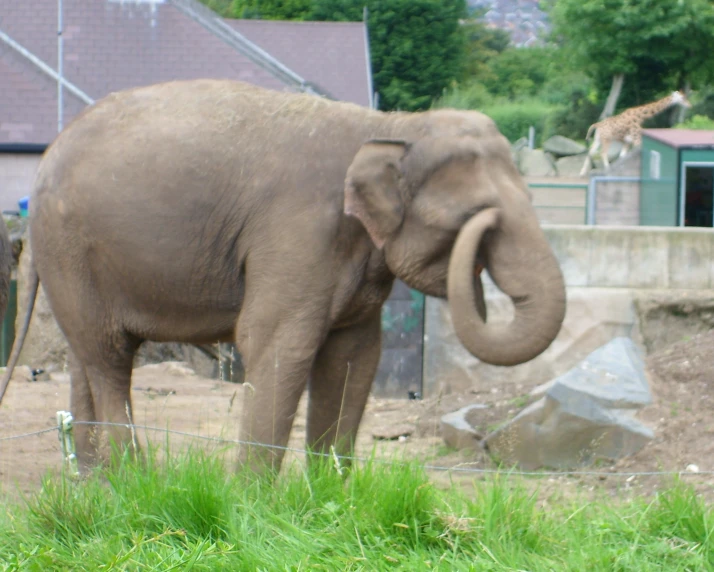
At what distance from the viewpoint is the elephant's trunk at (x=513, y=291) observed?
Result: 511 cm

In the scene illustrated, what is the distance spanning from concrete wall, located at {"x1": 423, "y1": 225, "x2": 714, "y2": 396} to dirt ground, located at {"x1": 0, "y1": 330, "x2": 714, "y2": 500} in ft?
2.15

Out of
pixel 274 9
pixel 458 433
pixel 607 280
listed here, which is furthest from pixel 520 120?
pixel 458 433

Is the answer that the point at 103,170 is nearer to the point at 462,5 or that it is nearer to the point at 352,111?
the point at 352,111

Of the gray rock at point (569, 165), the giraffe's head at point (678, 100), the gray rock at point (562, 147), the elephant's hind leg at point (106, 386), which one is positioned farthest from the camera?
the gray rock at point (562, 147)

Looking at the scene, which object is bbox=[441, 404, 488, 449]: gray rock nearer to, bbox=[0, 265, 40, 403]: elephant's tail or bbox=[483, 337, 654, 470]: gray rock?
bbox=[483, 337, 654, 470]: gray rock

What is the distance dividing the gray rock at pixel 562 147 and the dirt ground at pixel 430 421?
29248mm

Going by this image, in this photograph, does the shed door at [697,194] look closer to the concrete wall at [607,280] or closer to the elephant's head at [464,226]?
the concrete wall at [607,280]

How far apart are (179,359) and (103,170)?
6.85 meters

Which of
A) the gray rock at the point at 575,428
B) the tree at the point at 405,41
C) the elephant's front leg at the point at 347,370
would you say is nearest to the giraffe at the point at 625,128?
the tree at the point at 405,41

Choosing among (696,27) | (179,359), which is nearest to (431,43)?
(696,27)

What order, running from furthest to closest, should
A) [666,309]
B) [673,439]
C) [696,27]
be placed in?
[696,27] → [666,309] → [673,439]

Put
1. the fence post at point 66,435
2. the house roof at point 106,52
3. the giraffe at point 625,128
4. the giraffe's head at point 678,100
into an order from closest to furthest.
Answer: the fence post at point 66,435 < the house roof at point 106,52 < the giraffe at point 625,128 < the giraffe's head at point 678,100

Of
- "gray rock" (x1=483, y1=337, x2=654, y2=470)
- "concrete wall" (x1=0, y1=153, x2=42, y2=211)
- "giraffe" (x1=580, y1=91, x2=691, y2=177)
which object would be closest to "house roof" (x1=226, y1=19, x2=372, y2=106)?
"giraffe" (x1=580, y1=91, x2=691, y2=177)

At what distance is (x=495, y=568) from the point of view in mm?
4273
